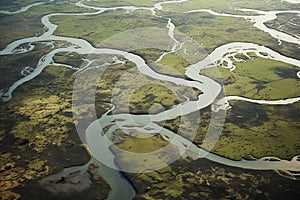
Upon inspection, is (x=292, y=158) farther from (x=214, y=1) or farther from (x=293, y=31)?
(x=214, y=1)

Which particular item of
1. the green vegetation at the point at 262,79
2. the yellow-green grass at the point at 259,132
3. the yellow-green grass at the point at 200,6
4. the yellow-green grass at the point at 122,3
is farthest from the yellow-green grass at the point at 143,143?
the yellow-green grass at the point at 122,3

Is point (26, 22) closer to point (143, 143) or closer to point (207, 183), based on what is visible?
point (143, 143)

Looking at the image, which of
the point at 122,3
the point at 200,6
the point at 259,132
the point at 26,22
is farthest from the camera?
the point at 122,3

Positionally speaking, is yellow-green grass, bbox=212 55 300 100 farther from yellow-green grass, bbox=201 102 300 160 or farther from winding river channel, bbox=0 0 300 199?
yellow-green grass, bbox=201 102 300 160

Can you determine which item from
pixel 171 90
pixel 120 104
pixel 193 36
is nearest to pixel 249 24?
pixel 193 36

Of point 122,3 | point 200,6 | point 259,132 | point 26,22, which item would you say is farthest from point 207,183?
point 122,3

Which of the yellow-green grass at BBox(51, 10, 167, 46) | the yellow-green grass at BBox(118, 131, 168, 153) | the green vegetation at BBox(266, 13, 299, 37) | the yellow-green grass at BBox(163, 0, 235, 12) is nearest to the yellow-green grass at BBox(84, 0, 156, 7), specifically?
the yellow-green grass at BBox(163, 0, 235, 12)

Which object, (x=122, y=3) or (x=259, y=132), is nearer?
(x=259, y=132)

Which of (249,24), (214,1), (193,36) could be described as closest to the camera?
(193,36)
